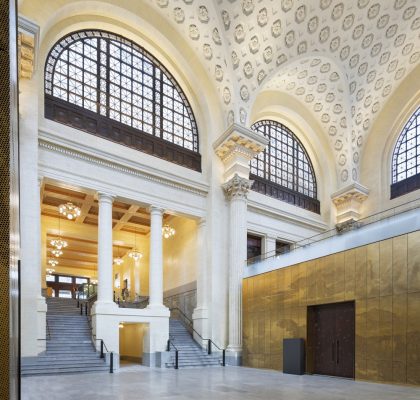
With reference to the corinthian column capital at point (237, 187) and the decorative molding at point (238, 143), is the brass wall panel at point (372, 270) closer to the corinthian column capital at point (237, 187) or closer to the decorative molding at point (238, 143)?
the corinthian column capital at point (237, 187)

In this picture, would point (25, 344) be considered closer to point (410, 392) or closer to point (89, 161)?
point (89, 161)

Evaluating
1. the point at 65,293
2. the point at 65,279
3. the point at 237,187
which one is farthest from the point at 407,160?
the point at 65,293

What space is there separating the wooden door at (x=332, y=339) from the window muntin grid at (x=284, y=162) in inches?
417

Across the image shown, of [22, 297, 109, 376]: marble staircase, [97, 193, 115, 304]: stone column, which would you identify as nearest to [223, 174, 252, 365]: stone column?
[97, 193, 115, 304]: stone column

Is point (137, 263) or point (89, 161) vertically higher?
point (89, 161)

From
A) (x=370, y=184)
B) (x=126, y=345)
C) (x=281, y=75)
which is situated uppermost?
(x=281, y=75)

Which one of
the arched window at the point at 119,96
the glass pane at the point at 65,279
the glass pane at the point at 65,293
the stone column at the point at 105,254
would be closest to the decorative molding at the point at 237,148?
the arched window at the point at 119,96

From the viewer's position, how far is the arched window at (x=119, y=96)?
51.8 ft

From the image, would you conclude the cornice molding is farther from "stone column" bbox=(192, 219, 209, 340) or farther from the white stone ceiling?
the white stone ceiling

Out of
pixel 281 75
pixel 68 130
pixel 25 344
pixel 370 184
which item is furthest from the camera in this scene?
pixel 370 184

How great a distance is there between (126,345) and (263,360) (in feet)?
23.4

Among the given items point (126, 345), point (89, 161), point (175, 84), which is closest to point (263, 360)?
point (126, 345)

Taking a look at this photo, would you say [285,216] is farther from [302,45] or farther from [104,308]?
[104,308]

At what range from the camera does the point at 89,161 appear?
1553 centimetres
